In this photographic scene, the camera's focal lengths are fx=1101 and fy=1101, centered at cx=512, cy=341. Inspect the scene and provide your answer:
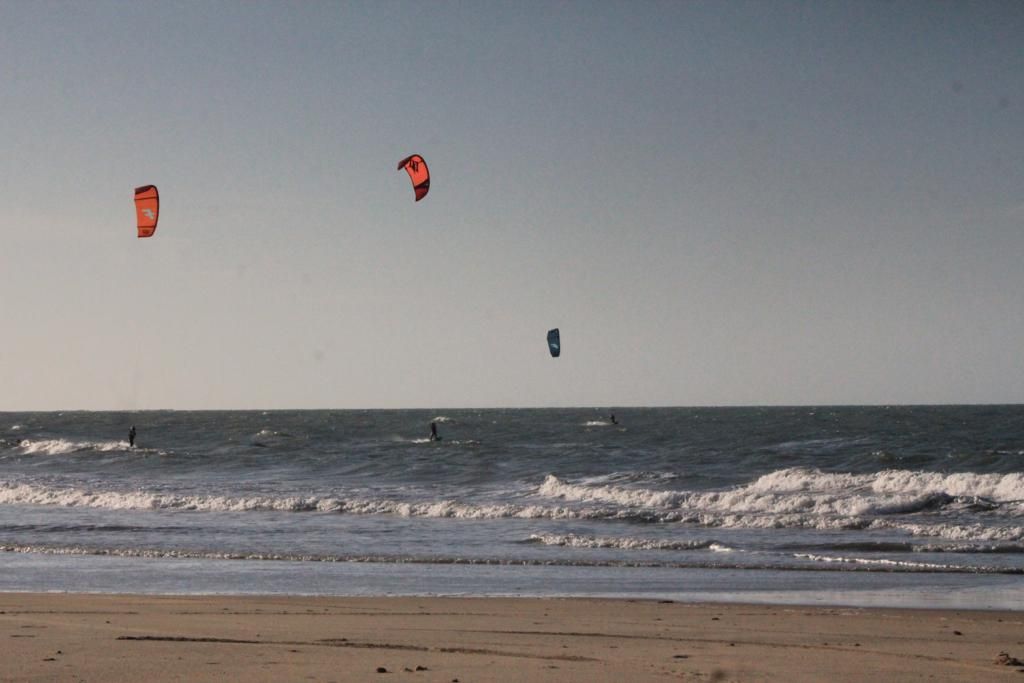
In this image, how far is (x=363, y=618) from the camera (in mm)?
10148

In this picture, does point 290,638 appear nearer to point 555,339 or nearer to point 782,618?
point 782,618

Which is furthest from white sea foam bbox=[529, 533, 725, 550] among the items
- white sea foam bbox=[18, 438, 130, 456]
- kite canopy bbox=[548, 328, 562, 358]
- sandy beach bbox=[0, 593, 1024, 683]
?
white sea foam bbox=[18, 438, 130, 456]

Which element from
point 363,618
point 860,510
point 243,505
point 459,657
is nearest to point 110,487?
point 243,505

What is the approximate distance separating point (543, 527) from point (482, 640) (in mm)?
11220

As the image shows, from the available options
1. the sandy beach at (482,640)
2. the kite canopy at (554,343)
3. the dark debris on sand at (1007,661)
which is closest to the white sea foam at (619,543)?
the sandy beach at (482,640)

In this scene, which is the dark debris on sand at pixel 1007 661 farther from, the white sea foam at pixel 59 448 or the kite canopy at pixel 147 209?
the white sea foam at pixel 59 448

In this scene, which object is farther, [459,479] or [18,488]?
[459,479]

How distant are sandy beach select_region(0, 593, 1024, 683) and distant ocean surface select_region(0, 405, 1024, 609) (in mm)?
1368

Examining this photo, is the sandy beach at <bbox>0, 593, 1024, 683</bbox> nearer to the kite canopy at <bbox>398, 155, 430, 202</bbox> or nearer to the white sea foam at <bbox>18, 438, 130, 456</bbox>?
the kite canopy at <bbox>398, 155, 430, 202</bbox>

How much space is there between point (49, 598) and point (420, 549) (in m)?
6.44

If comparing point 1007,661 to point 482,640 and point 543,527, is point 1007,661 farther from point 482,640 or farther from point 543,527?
point 543,527

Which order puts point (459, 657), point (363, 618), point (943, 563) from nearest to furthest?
1. point (459, 657)
2. point (363, 618)
3. point (943, 563)

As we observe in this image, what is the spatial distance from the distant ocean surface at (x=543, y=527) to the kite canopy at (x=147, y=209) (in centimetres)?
545

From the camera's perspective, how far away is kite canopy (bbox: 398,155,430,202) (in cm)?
2005
